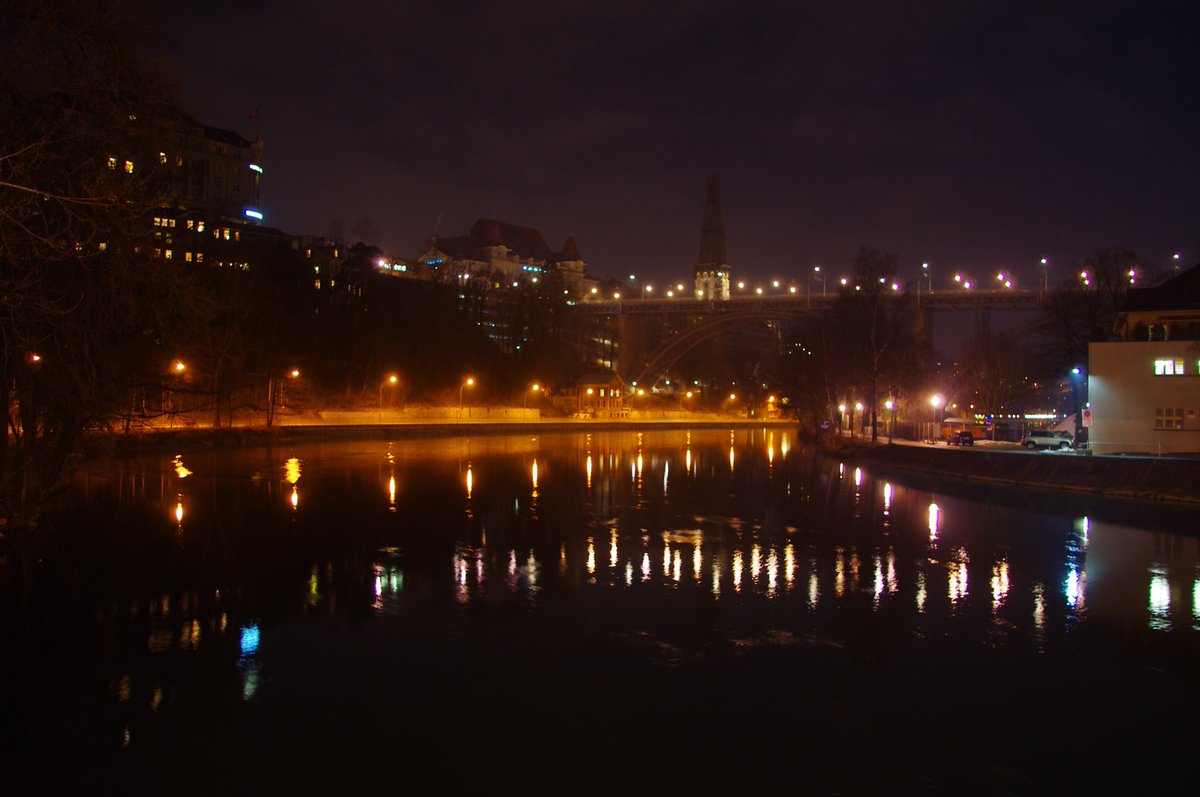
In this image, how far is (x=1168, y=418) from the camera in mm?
34281

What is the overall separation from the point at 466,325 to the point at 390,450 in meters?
41.3

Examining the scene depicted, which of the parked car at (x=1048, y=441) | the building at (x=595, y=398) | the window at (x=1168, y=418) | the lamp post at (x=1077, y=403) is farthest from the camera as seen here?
the building at (x=595, y=398)

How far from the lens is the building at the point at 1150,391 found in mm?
33938

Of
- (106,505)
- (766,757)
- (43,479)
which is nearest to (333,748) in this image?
(766,757)

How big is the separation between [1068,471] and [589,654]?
25712 millimetres

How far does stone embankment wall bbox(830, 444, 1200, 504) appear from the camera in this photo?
26734mm

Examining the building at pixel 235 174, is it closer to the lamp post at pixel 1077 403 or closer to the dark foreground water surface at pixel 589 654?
the lamp post at pixel 1077 403

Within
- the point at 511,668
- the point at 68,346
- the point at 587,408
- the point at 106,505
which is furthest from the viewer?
the point at 587,408

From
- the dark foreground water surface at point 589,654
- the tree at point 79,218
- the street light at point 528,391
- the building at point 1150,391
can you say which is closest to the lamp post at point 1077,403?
the building at point 1150,391

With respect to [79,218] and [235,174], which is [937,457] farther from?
[235,174]

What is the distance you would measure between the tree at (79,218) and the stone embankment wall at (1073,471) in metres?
27.3

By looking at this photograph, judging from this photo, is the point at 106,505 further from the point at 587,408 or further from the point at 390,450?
the point at 587,408

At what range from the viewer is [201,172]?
17.6 m

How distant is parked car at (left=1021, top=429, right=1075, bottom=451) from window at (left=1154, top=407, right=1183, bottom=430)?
7.47 m
